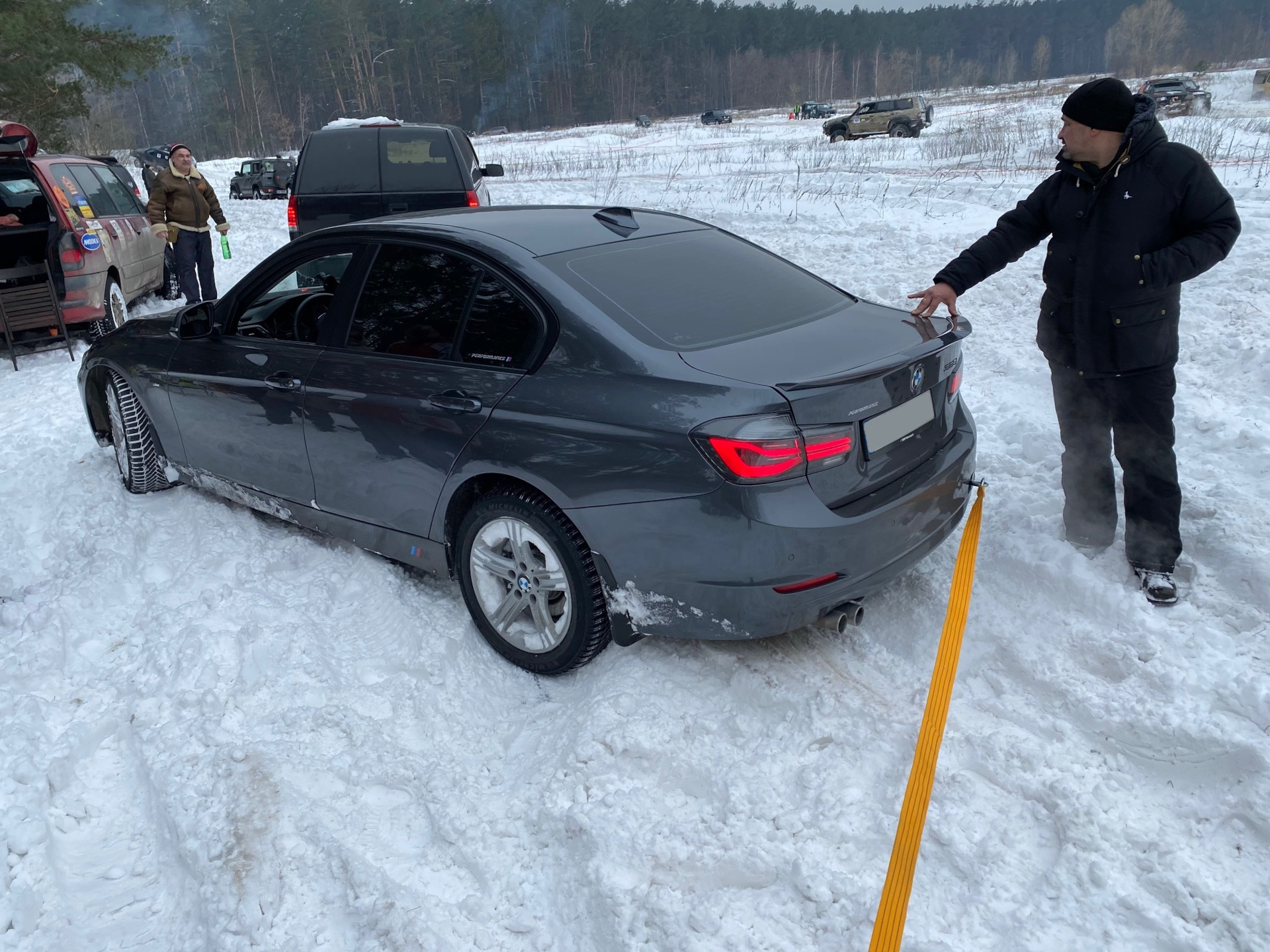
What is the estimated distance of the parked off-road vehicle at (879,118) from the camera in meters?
35.9

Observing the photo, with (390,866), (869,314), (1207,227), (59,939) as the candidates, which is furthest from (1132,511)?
(59,939)

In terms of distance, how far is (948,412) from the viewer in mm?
3377

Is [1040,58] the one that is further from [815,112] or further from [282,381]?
[282,381]

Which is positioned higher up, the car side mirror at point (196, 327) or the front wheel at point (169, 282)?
the car side mirror at point (196, 327)

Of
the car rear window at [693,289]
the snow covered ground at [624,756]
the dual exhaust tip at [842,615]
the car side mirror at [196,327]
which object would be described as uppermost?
the car rear window at [693,289]

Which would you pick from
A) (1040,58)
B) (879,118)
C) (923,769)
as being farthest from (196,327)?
(1040,58)

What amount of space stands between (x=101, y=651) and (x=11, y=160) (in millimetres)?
6998

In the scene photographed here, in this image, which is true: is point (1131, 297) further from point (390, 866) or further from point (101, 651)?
point (101, 651)

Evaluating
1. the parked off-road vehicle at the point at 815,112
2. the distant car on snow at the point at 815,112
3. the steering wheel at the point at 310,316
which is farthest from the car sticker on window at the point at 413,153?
the distant car on snow at the point at 815,112

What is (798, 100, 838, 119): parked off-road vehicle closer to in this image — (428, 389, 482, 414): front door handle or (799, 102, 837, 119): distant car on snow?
(799, 102, 837, 119): distant car on snow

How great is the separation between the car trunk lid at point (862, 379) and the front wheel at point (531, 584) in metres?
0.77

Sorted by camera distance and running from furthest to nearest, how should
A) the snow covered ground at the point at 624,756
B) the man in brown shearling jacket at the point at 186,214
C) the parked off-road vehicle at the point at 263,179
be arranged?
the parked off-road vehicle at the point at 263,179 → the man in brown shearling jacket at the point at 186,214 → the snow covered ground at the point at 624,756

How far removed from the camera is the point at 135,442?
5.09m

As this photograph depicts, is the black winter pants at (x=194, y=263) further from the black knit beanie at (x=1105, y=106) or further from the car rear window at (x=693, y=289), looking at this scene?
the black knit beanie at (x=1105, y=106)
